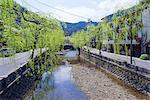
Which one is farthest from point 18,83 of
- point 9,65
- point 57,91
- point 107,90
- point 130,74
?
point 130,74

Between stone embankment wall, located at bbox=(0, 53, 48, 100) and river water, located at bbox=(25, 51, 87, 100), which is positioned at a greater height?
stone embankment wall, located at bbox=(0, 53, 48, 100)

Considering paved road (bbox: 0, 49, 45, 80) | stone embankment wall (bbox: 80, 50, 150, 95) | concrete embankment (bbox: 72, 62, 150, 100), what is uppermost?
paved road (bbox: 0, 49, 45, 80)

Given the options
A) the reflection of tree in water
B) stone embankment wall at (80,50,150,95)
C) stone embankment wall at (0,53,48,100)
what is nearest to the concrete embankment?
stone embankment wall at (80,50,150,95)

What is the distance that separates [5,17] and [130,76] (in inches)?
634

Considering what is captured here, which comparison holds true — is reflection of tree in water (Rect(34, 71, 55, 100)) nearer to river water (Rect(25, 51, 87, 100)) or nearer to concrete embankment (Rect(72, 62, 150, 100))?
river water (Rect(25, 51, 87, 100))

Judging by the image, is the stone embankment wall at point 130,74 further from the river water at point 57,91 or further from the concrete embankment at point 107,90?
the river water at point 57,91

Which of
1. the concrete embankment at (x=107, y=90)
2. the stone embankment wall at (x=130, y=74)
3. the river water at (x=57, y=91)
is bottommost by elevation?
the river water at (x=57, y=91)

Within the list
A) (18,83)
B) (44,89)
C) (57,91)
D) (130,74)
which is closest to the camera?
(18,83)

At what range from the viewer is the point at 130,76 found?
26.1m

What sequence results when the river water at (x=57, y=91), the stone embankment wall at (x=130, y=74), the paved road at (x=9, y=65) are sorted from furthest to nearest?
the stone embankment wall at (x=130, y=74) < the river water at (x=57, y=91) < the paved road at (x=9, y=65)

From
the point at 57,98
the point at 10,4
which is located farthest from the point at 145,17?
the point at 10,4

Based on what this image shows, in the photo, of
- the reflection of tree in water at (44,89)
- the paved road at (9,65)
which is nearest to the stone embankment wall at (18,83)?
the paved road at (9,65)

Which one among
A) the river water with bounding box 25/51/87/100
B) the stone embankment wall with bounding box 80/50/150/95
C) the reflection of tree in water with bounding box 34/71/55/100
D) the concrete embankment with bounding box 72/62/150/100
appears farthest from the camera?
the reflection of tree in water with bounding box 34/71/55/100

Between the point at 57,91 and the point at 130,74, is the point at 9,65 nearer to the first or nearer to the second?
the point at 57,91
